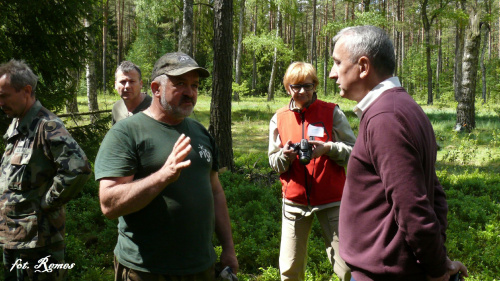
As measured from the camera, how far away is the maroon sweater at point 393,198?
1.73 metres

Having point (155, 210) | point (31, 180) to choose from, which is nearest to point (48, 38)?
point (31, 180)

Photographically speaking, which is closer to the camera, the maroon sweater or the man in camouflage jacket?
the maroon sweater

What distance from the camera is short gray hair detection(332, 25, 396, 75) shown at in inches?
77.7

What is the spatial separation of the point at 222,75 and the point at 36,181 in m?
5.32

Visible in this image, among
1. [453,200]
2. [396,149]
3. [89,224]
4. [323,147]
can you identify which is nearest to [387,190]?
[396,149]

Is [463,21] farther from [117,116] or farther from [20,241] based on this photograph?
[20,241]

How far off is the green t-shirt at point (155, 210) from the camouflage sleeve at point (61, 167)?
825mm

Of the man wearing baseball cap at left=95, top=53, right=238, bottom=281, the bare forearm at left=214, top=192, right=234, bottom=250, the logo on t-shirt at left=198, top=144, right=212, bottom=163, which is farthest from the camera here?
the bare forearm at left=214, top=192, right=234, bottom=250

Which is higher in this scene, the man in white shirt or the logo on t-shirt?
the man in white shirt

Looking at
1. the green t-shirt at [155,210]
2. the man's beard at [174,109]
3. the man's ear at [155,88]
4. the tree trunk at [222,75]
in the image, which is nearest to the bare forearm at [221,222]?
the green t-shirt at [155,210]

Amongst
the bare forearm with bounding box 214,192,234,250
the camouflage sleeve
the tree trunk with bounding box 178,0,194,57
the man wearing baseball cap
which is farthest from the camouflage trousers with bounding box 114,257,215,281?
the tree trunk with bounding box 178,0,194,57

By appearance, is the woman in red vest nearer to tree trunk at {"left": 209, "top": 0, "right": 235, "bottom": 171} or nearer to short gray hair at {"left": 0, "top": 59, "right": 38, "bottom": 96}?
short gray hair at {"left": 0, "top": 59, "right": 38, "bottom": 96}

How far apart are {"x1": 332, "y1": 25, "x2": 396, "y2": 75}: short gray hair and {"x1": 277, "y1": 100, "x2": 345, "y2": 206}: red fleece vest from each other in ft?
5.21

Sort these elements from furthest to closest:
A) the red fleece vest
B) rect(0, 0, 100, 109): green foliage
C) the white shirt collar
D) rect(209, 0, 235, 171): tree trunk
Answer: rect(209, 0, 235, 171): tree trunk
rect(0, 0, 100, 109): green foliage
the red fleece vest
the white shirt collar
